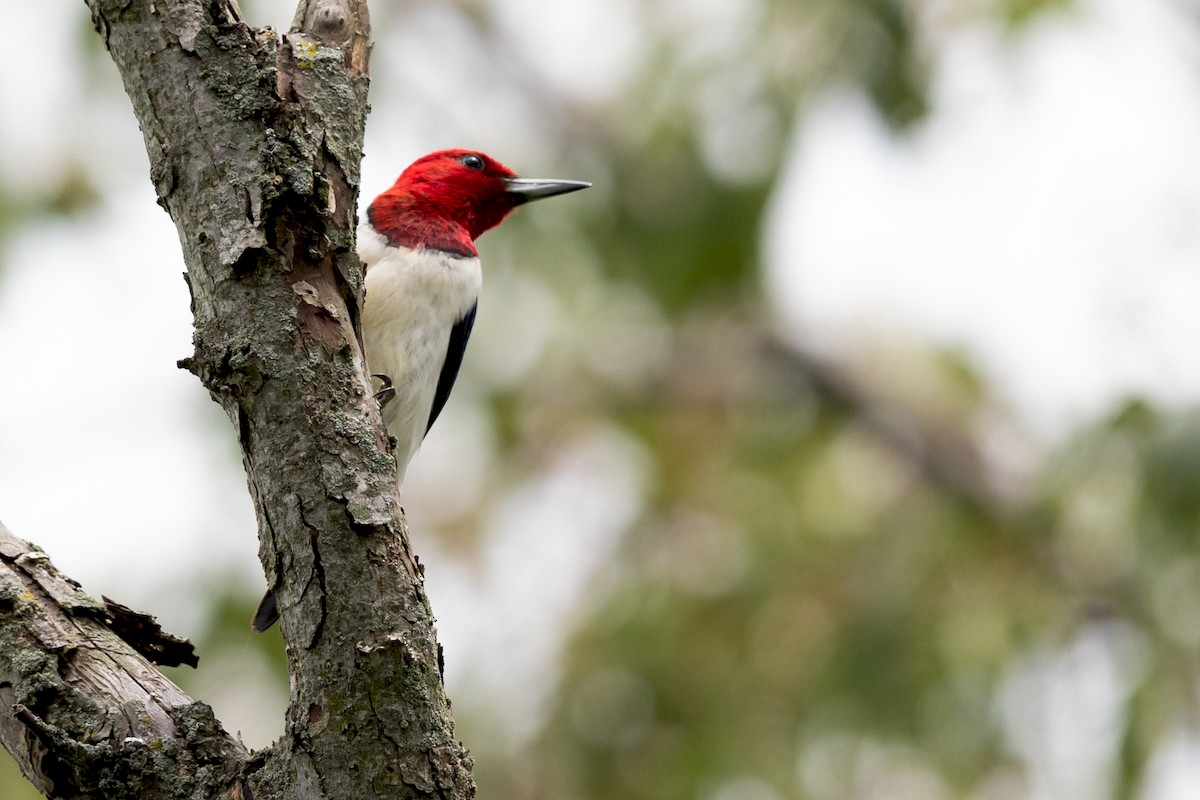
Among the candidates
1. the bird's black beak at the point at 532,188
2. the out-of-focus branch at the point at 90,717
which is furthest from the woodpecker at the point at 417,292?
the out-of-focus branch at the point at 90,717

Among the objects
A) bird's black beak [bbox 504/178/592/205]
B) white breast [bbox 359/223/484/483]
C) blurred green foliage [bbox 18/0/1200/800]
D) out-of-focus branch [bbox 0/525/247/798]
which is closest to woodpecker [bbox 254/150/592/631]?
white breast [bbox 359/223/484/483]

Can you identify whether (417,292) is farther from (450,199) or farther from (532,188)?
(532,188)

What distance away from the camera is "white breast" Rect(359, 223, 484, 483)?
13.0 feet

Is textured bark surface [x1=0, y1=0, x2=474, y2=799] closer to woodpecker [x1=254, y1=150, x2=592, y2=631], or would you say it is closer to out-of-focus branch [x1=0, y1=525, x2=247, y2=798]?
out-of-focus branch [x1=0, y1=525, x2=247, y2=798]

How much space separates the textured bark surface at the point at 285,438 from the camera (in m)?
2.14

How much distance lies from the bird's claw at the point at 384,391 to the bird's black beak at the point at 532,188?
1286 millimetres

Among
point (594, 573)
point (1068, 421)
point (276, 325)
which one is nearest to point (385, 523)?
point (276, 325)

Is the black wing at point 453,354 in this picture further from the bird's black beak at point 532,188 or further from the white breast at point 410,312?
the bird's black beak at point 532,188

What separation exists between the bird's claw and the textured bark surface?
914 millimetres

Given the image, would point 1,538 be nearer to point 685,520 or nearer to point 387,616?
point 387,616

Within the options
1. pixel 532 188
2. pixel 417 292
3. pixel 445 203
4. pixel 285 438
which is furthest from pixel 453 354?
pixel 285 438

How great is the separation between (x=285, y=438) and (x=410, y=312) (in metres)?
1.83

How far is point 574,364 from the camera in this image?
7.77 meters

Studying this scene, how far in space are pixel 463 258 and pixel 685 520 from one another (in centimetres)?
358
